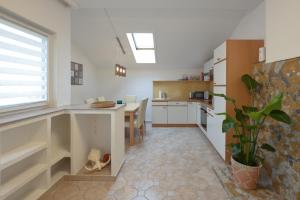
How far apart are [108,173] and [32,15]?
219 centimetres

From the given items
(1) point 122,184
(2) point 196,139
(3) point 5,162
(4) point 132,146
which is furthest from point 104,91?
(3) point 5,162

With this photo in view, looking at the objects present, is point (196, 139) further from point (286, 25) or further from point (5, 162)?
point (5, 162)

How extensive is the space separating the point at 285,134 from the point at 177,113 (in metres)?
3.67

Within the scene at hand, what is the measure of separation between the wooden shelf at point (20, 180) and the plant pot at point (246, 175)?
2.32m

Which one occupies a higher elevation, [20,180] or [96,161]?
[20,180]

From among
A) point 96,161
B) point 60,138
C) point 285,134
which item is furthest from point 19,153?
point 285,134

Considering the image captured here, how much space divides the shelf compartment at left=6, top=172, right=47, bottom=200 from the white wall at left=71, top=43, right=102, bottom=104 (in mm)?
2989

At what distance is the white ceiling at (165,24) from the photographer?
9.42 ft

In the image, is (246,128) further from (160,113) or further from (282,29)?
(160,113)

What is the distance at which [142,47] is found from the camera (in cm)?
571

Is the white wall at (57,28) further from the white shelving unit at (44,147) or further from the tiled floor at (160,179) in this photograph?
the tiled floor at (160,179)

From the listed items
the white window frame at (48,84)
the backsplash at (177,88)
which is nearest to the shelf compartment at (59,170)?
the white window frame at (48,84)

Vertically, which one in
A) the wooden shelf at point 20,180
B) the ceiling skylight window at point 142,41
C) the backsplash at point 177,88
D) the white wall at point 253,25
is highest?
the ceiling skylight window at point 142,41

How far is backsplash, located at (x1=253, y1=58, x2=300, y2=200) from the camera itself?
185 cm
